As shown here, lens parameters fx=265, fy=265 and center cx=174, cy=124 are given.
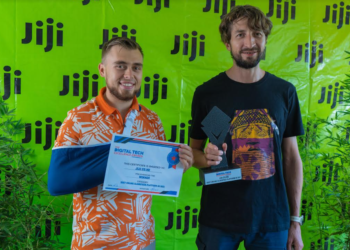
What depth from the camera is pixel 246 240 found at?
1.26 metres

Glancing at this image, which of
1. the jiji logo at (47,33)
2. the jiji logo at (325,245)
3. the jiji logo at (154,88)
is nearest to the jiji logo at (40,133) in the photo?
the jiji logo at (47,33)

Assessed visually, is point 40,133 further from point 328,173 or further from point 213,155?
point 328,173

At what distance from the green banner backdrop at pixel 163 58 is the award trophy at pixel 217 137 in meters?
0.97

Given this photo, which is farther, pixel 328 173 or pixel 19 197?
pixel 328 173

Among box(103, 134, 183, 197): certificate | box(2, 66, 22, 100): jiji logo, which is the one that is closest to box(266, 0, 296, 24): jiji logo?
box(103, 134, 183, 197): certificate

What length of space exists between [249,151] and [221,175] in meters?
0.21

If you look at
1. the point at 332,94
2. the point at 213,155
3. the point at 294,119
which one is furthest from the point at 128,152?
the point at 332,94

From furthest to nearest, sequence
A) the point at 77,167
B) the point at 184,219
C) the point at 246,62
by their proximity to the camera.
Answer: the point at 184,219 → the point at 246,62 → the point at 77,167

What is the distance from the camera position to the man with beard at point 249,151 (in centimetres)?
124

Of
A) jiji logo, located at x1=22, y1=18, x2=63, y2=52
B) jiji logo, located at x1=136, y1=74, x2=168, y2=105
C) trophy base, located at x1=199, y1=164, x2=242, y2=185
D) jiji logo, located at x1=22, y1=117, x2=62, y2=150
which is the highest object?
jiji logo, located at x1=22, y1=18, x2=63, y2=52

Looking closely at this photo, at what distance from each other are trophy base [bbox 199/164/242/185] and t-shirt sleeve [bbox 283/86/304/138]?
0.39 meters

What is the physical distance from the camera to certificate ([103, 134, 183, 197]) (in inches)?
40.8

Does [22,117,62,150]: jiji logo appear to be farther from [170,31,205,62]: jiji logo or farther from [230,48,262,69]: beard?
[230,48,262,69]: beard

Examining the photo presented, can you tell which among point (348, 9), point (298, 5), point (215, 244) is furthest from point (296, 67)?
point (215, 244)
